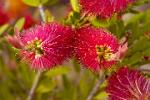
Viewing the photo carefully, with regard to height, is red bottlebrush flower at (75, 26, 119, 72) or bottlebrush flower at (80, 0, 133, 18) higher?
bottlebrush flower at (80, 0, 133, 18)

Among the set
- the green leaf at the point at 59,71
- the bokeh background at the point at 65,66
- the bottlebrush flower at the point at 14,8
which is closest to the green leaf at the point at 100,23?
the bokeh background at the point at 65,66

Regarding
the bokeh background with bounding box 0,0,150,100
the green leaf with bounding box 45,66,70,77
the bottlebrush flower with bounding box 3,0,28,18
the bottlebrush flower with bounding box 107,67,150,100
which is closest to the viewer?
the bottlebrush flower with bounding box 107,67,150,100

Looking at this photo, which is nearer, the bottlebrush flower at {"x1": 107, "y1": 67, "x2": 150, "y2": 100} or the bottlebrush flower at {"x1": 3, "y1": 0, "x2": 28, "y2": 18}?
the bottlebrush flower at {"x1": 107, "y1": 67, "x2": 150, "y2": 100}

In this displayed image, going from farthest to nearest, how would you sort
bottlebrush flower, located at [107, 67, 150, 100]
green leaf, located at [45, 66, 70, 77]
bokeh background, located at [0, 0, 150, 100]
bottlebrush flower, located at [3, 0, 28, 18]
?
1. bottlebrush flower, located at [3, 0, 28, 18]
2. green leaf, located at [45, 66, 70, 77]
3. bokeh background, located at [0, 0, 150, 100]
4. bottlebrush flower, located at [107, 67, 150, 100]

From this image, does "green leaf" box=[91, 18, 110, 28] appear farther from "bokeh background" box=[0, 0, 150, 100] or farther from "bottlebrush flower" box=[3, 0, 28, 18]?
"bottlebrush flower" box=[3, 0, 28, 18]

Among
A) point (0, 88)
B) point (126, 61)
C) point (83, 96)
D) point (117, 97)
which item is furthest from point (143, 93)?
point (0, 88)

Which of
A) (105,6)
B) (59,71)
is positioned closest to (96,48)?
(105,6)

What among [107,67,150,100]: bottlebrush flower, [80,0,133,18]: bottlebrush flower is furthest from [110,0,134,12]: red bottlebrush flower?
[107,67,150,100]: bottlebrush flower

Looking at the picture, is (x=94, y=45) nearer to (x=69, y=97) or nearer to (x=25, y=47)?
(x=25, y=47)
